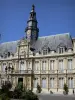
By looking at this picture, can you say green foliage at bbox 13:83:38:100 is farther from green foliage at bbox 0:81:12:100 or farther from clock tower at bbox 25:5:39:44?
clock tower at bbox 25:5:39:44

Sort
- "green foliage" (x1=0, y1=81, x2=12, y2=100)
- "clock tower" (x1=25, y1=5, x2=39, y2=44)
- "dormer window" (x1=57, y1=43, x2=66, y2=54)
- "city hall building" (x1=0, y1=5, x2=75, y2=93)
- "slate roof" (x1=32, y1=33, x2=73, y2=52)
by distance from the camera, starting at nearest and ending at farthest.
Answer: "green foliage" (x1=0, y1=81, x2=12, y2=100) → "city hall building" (x1=0, y1=5, x2=75, y2=93) → "dormer window" (x1=57, y1=43, x2=66, y2=54) → "slate roof" (x1=32, y1=33, x2=73, y2=52) → "clock tower" (x1=25, y1=5, x2=39, y2=44)

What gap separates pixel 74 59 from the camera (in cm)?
4384

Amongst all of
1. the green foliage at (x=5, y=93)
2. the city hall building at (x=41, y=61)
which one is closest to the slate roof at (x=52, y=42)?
the city hall building at (x=41, y=61)

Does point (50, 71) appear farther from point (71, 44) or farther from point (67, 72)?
point (71, 44)

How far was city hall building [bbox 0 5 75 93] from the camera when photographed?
1768 inches

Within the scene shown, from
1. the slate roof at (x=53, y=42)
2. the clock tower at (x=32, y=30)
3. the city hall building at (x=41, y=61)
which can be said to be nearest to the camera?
the city hall building at (x=41, y=61)

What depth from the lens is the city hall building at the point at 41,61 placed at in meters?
44.9

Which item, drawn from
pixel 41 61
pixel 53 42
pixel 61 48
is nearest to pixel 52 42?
pixel 53 42

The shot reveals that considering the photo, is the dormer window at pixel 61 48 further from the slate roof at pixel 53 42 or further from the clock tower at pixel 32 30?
the clock tower at pixel 32 30

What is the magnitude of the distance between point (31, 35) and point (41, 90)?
14.3m

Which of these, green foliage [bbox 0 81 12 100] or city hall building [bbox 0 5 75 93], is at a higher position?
city hall building [bbox 0 5 75 93]

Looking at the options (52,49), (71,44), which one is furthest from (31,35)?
(71,44)

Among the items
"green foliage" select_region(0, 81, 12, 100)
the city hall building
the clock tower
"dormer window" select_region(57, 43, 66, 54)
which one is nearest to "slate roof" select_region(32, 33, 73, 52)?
the city hall building

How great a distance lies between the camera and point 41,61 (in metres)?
48.3
